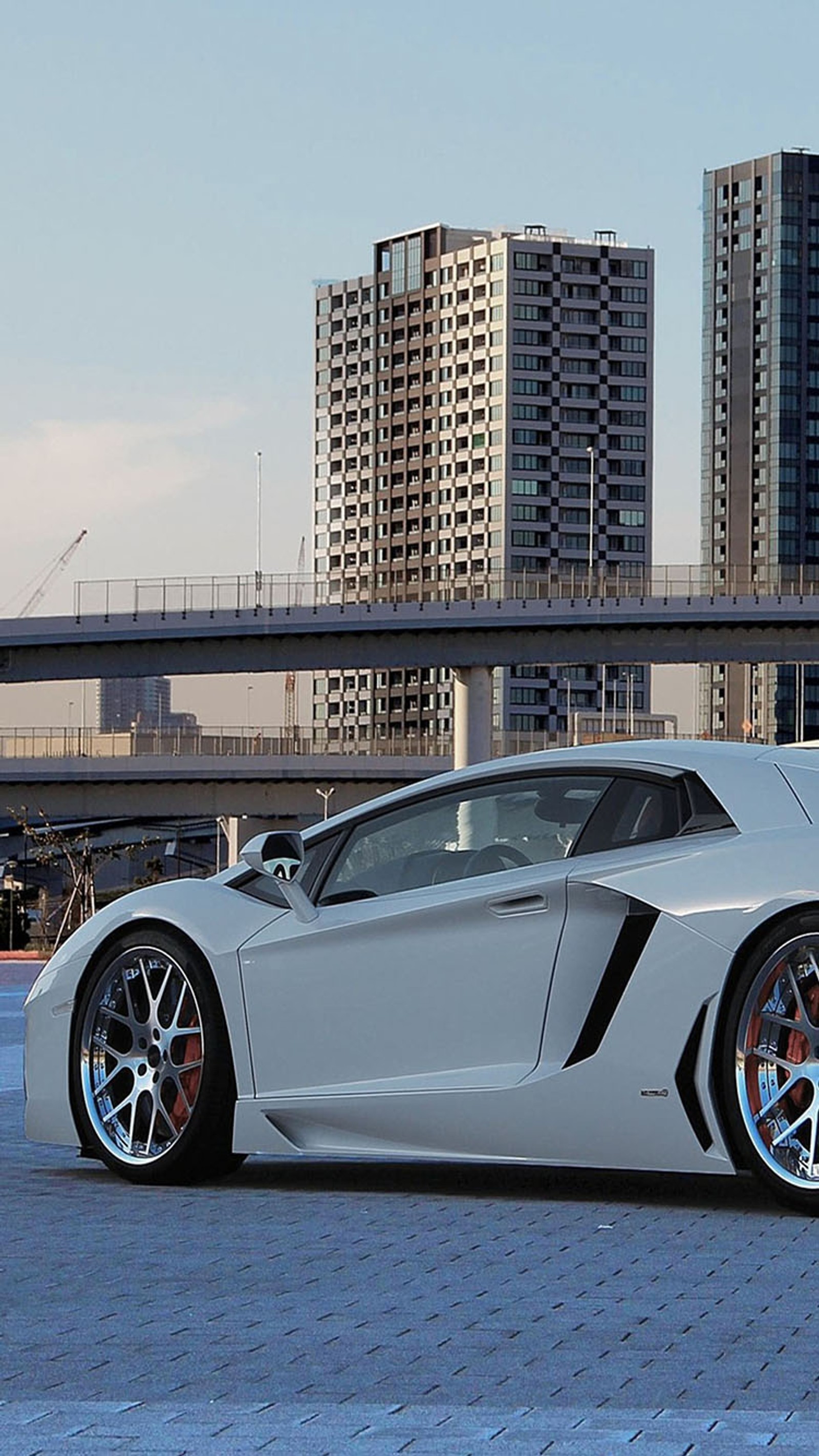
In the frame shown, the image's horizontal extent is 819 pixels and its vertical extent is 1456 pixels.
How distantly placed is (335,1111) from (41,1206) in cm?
95

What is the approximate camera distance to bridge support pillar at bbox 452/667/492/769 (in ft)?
253

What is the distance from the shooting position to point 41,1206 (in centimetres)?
716

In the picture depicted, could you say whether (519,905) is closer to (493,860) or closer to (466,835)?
(493,860)

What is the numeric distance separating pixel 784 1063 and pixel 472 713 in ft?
231

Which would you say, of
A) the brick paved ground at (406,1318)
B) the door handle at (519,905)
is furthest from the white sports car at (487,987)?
the brick paved ground at (406,1318)

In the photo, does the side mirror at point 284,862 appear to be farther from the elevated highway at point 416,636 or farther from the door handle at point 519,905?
the elevated highway at point 416,636

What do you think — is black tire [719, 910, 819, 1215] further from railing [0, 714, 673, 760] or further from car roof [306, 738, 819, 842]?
railing [0, 714, 673, 760]

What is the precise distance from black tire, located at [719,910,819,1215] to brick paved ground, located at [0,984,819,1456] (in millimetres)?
164

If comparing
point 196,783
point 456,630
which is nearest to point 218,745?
point 196,783

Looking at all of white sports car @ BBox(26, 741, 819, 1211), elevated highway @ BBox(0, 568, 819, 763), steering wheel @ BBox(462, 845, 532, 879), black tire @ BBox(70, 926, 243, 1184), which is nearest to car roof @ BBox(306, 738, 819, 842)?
white sports car @ BBox(26, 741, 819, 1211)

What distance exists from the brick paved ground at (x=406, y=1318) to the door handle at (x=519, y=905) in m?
0.88

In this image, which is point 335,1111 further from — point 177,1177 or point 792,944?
point 792,944

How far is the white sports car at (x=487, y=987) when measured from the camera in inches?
272

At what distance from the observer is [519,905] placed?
7277 millimetres
